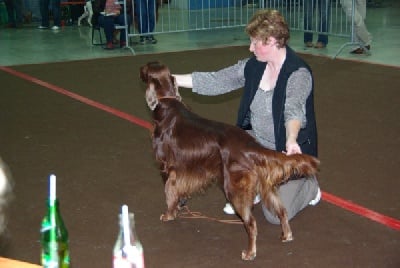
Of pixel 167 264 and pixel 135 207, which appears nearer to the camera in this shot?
pixel 167 264

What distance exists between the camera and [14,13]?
14430 millimetres

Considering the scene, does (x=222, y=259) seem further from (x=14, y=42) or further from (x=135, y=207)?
(x=14, y=42)

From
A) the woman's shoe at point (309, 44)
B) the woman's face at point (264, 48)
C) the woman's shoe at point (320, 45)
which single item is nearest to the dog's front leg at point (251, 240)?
the woman's face at point (264, 48)

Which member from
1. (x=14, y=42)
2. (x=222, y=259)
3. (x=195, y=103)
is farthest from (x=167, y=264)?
(x=14, y=42)

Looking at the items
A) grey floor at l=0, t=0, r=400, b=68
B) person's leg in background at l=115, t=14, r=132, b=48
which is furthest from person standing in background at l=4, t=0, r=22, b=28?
person's leg in background at l=115, t=14, r=132, b=48

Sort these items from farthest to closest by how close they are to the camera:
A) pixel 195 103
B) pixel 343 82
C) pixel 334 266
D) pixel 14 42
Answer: pixel 14 42, pixel 343 82, pixel 195 103, pixel 334 266

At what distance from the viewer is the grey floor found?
939cm

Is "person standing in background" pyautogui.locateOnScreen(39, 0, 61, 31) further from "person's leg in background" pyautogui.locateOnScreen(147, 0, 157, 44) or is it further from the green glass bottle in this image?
the green glass bottle

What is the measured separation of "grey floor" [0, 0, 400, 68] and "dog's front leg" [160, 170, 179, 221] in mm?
5306

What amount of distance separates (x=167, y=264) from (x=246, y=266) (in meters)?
0.38

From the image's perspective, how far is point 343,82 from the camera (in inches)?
289

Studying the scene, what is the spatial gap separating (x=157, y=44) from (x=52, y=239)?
9.46 meters

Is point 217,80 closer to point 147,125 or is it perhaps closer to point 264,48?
point 264,48

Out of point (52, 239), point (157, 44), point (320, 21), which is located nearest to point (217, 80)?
point (52, 239)
